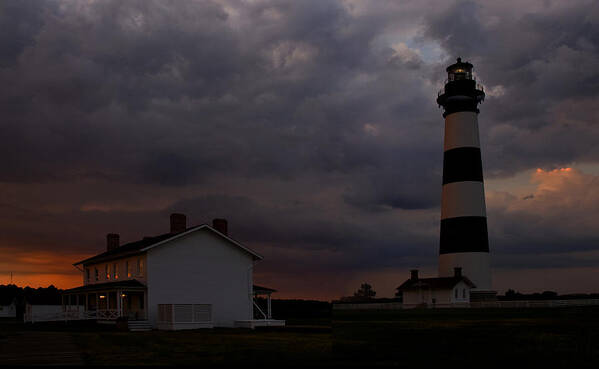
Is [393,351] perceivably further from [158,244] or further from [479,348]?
[158,244]

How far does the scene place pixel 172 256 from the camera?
38.2 meters

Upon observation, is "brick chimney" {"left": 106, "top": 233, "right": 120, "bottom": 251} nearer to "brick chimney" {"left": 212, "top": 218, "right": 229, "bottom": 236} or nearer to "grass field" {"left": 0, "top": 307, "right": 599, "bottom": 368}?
"brick chimney" {"left": 212, "top": 218, "right": 229, "bottom": 236}

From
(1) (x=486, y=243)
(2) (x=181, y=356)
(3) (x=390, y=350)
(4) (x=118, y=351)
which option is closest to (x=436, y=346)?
(3) (x=390, y=350)

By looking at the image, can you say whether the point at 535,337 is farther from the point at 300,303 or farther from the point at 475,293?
the point at 300,303

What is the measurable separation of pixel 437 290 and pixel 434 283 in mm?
725

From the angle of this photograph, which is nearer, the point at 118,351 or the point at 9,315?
the point at 118,351

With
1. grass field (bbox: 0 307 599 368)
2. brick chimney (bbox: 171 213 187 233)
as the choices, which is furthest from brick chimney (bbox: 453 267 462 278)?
grass field (bbox: 0 307 599 368)

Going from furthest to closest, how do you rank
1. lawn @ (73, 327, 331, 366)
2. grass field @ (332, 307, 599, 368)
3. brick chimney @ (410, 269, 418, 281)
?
brick chimney @ (410, 269, 418, 281) → lawn @ (73, 327, 331, 366) → grass field @ (332, 307, 599, 368)

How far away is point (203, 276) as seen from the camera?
3931cm

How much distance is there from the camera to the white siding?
123 ft

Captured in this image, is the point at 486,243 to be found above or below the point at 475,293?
above

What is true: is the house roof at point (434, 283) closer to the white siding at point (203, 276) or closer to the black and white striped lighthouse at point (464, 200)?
the black and white striped lighthouse at point (464, 200)

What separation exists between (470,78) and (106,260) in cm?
3522

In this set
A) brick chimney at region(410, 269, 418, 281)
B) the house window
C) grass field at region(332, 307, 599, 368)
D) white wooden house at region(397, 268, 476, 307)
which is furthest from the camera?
brick chimney at region(410, 269, 418, 281)
